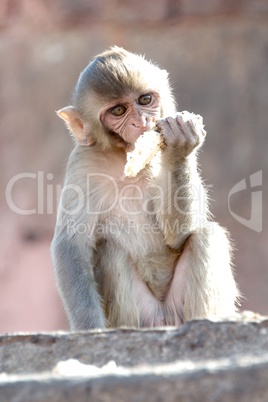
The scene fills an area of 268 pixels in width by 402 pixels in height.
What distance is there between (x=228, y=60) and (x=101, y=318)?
8.55 meters

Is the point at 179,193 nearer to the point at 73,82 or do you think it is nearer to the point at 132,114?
the point at 132,114

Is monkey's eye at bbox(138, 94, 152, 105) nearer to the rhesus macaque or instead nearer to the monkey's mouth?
the rhesus macaque

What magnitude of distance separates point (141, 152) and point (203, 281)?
42.8 inches

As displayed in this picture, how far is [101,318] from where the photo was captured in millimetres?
6219

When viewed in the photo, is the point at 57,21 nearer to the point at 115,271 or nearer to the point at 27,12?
the point at 27,12

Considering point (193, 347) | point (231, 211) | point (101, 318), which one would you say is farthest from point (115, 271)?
point (231, 211)

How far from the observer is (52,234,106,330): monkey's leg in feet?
20.4

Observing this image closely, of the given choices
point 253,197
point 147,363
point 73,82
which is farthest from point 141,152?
point 73,82

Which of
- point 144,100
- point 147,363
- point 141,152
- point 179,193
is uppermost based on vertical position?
point 144,100

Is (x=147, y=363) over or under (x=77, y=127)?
under

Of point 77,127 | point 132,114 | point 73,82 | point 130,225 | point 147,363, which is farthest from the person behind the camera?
point 73,82

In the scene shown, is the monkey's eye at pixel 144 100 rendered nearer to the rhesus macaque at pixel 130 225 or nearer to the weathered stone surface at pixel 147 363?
the rhesus macaque at pixel 130 225

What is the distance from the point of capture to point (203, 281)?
6309 millimetres

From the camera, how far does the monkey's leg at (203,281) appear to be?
20.7ft
